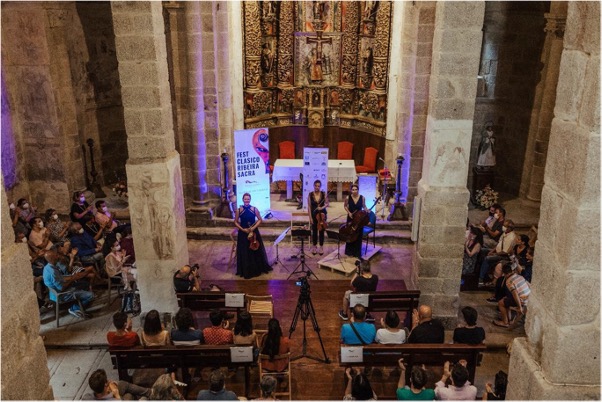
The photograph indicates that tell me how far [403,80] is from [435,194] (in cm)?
464

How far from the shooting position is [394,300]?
7129 mm

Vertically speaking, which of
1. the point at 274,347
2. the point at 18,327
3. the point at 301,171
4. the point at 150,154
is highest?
the point at 150,154

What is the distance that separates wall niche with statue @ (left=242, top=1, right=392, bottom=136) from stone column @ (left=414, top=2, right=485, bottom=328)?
5.73 metres

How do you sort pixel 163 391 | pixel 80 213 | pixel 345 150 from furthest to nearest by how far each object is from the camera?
1. pixel 345 150
2. pixel 80 213
3. pixel 163 391

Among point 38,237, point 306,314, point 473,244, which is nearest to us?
point 306,314

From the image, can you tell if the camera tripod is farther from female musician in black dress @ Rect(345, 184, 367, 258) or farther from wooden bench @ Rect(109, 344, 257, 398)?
female musician in black dress @ Rect(345, 184, 367, 258)

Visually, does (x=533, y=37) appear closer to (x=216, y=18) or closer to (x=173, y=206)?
(x=216, y=18)

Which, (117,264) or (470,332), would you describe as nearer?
(470,332)

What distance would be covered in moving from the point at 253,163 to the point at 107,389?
5761 millimetres

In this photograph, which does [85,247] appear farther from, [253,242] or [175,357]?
[175,357]

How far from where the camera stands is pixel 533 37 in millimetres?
11820

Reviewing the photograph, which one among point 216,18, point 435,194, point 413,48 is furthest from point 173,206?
point 413,48

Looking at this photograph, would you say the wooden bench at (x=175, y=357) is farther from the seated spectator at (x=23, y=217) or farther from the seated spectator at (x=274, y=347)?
the seated spectator at (x=23, y=217)

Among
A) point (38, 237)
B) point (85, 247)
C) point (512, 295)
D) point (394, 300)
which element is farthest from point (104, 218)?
point (512, 295)
